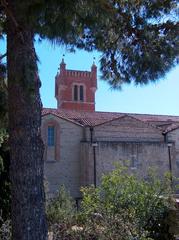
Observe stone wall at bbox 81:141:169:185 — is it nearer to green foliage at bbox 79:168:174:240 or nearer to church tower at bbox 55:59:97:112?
green foliage at bbox 79:168:174:240

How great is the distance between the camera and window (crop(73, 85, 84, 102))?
208 feet

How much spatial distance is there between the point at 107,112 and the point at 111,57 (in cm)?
3381

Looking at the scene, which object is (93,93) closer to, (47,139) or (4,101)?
(47,139)

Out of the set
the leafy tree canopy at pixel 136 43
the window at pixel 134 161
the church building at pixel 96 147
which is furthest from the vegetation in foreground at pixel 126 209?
the window at pixel 134 161

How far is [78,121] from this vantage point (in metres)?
35.3

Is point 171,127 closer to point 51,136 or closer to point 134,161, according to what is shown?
point 134,161

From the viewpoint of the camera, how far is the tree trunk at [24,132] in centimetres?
545

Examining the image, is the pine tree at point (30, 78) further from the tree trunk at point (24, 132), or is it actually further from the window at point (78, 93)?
the window at point (78, 93)

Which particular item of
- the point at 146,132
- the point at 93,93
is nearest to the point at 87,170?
the point at 146,132

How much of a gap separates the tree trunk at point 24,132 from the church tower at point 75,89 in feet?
182

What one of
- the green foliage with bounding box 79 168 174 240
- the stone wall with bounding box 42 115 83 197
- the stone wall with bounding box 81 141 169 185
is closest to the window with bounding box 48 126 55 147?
the stone wall with bounding box 42 115 83 197

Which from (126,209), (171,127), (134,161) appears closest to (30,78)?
(126,209)

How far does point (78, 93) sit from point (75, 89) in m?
0.79

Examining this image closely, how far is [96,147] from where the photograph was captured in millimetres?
33188
